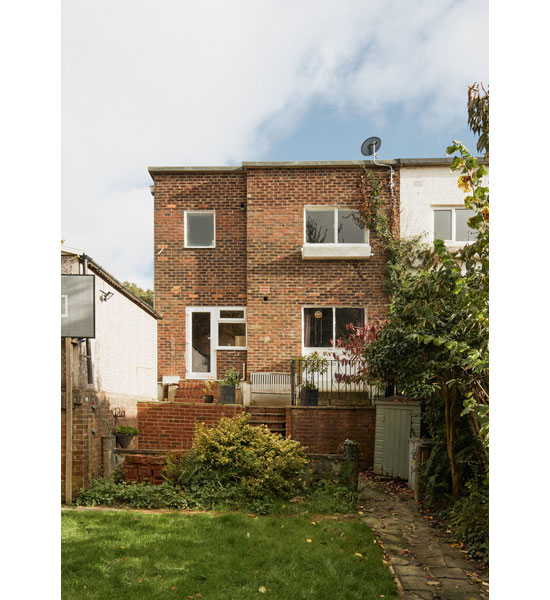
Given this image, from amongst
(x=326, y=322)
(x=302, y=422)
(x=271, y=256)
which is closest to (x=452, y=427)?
(x=302, y=422)

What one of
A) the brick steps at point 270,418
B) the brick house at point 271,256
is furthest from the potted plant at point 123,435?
the brick house at point 271,256

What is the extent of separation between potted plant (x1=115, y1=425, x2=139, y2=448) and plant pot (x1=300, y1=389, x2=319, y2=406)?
386cm

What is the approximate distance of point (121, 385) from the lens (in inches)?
360

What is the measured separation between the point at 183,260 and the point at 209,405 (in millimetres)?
5073

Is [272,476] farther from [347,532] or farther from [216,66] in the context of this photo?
[216,66]

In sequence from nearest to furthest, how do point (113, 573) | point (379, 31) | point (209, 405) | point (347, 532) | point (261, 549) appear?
point (379, 31) → point (113, 573) → point (261, 549) → point (347, 532) → point (209, 405)

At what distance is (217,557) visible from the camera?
458cm

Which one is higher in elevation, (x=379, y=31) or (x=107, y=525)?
(x=379, y=31)

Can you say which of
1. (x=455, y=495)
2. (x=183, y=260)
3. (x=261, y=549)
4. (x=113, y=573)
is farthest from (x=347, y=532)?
(x=183, y=260)

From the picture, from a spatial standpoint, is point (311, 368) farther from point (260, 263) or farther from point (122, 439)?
point (122, 439)

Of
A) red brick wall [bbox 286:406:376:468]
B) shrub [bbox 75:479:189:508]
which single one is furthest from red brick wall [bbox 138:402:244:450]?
shrub [bbox 75:479:189:508]

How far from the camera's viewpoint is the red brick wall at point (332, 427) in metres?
10.1
